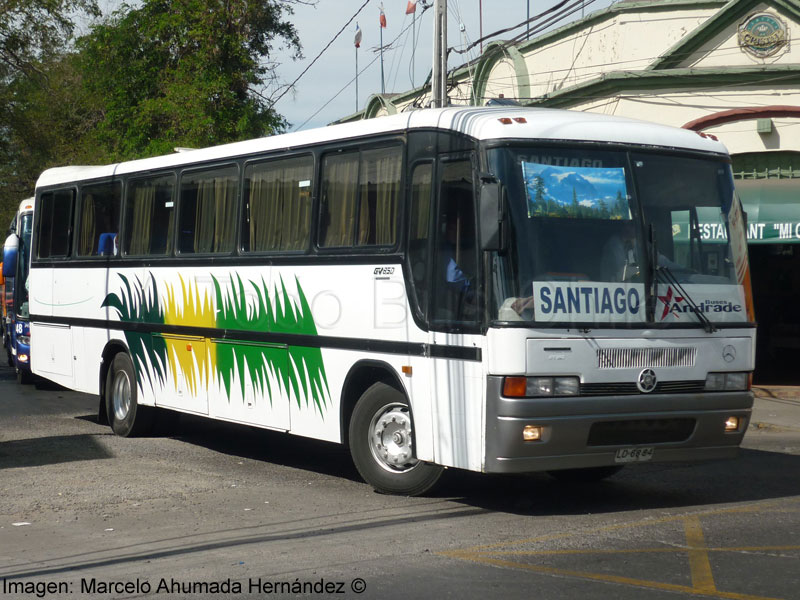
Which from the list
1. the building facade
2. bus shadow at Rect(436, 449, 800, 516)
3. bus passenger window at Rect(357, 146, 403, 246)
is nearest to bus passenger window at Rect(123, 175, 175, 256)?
bus passenger window at Rect(357, 146, 403, 246)

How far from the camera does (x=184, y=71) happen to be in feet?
87.3

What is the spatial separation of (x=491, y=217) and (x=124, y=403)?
7113 mm

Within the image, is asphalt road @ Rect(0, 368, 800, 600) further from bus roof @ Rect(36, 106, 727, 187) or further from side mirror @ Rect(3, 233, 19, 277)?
side mirror @ Rect(3, 233, 19, 277)

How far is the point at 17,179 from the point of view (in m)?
49.1

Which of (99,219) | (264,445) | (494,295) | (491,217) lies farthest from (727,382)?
(99,219)

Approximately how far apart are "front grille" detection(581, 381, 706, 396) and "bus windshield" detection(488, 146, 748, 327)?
44 cm

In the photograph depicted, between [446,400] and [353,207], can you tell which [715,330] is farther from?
[353,207]

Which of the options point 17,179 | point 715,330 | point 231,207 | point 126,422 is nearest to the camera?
point 715,330

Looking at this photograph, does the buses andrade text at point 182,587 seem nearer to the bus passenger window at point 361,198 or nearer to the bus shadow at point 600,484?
the bus shadow at point 600,484

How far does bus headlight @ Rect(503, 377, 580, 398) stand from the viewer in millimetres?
8297

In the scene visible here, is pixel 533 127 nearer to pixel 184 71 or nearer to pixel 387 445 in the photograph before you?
pixel 387 445

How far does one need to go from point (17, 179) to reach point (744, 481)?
4339 centimetres

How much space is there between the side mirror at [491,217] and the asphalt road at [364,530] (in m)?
→ 1.95

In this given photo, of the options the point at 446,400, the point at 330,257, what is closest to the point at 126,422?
the point at 330,257
